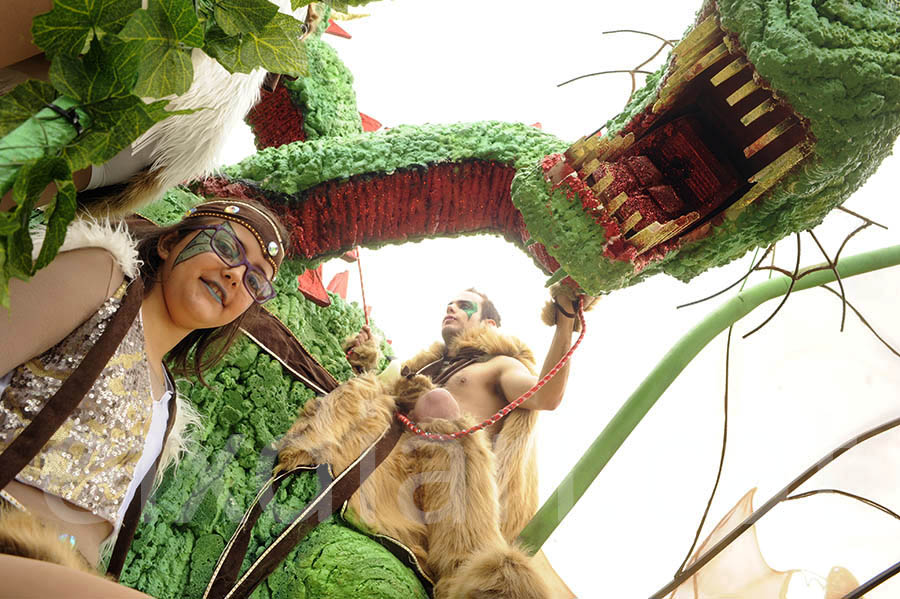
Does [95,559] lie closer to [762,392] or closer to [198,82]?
[198,82]

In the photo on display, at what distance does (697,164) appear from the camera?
3.18ft

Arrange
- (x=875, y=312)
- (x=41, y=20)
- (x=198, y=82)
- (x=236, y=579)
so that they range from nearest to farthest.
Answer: (x=41, y=20) < (x=198, y=82) < (x=236, y=579) < (x=875, y=312)

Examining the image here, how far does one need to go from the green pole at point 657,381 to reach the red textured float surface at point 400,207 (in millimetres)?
307

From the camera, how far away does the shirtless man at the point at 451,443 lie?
0.98 metres

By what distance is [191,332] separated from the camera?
0.94m

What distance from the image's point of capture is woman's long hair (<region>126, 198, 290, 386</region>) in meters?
0.88

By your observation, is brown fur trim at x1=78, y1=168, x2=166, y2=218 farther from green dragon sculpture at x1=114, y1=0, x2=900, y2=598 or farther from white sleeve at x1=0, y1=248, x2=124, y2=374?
green dragon sculpture at x1=114, y1=0, x2=900, y2=598

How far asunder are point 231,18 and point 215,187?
53 cm

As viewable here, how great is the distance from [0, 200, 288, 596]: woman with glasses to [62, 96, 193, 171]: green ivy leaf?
0.60ft

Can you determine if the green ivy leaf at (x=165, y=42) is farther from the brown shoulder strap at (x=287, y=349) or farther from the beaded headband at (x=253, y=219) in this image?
the brown shoulder strap at (x=287, y=349)

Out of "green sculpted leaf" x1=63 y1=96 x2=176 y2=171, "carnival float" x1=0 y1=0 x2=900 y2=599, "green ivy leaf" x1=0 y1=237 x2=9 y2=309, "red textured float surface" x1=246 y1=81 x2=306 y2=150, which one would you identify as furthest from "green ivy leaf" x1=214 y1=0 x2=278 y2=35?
"red textured float surface" x1=246 y1=81 x2=306 y2=150

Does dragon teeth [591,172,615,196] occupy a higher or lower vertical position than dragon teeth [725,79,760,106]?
higher

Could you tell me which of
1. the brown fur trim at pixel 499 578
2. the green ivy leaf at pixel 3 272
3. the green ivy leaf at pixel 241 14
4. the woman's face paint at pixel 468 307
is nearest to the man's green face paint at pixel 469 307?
the woman's face paint at pixel 468 307

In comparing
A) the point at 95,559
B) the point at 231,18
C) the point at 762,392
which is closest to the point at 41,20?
the point at 231,18
